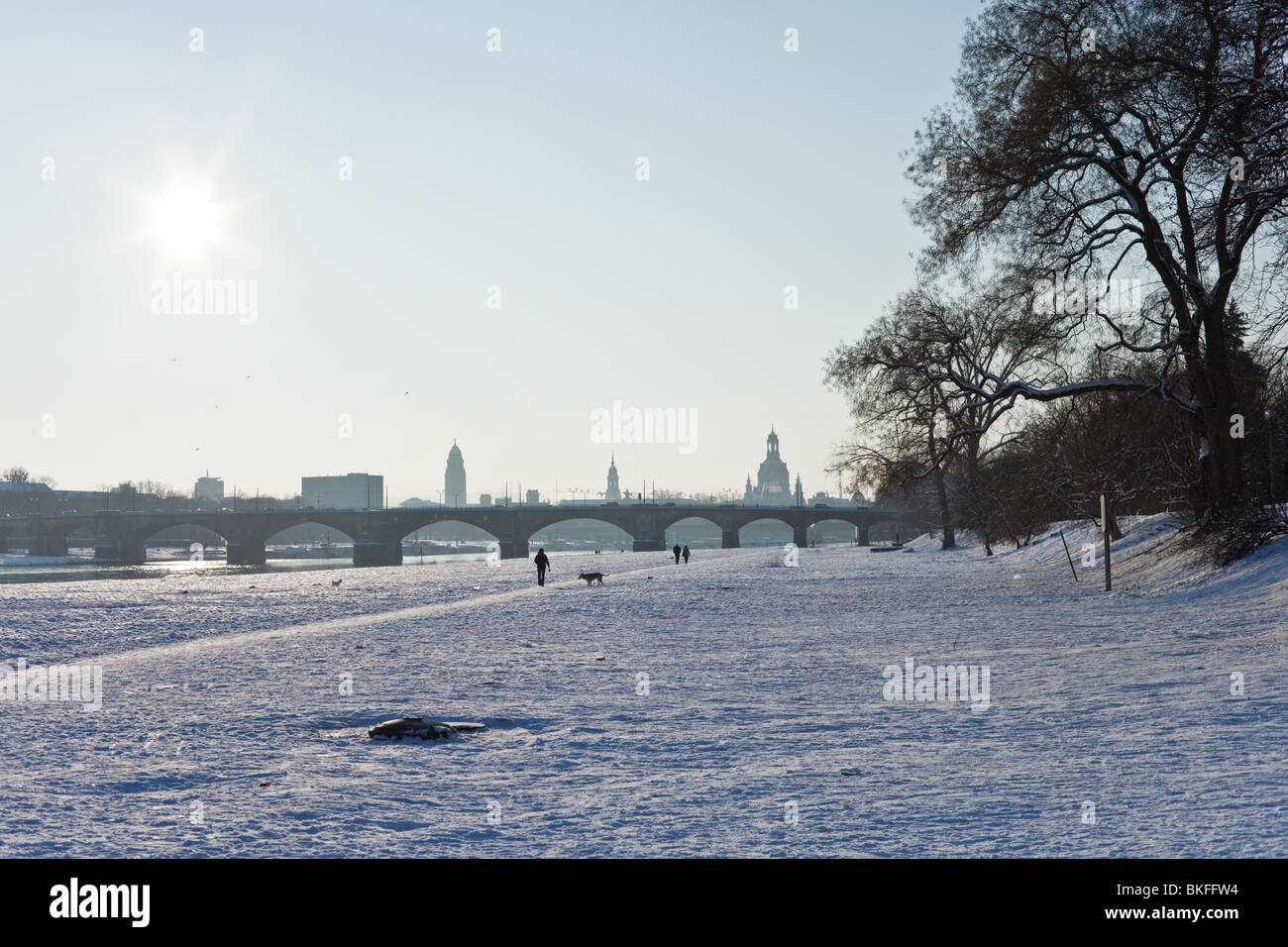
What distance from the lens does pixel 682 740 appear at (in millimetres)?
9766

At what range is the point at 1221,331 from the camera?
2408 cm

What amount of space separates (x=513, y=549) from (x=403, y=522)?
1276cm

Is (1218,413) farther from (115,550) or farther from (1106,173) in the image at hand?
(115,550)

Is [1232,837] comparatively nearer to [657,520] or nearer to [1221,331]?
[1221,331]

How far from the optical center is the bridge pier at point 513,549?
130 m

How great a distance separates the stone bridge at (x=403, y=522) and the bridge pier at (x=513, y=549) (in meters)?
0.11

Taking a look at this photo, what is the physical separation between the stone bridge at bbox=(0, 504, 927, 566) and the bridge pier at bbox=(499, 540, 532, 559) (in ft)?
0.37

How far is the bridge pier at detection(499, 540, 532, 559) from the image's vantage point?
13012 cm

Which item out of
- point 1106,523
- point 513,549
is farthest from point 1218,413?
point 513,549

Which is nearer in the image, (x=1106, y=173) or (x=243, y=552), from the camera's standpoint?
(x=1106, y=173)

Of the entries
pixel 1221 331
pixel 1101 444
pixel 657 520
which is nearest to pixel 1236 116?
pixel 1221 331

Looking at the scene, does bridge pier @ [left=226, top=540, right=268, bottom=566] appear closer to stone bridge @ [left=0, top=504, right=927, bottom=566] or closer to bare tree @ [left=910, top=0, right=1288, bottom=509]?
stone bridge @ [left=0, top=504, right=927, bottom=566]

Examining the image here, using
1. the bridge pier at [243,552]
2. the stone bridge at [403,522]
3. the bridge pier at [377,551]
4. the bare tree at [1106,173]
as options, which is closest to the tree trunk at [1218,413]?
the bare tree at [1106,173]

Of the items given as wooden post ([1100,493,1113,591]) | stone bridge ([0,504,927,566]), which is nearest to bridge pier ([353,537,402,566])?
stone bridge ([0,504,927,566])
